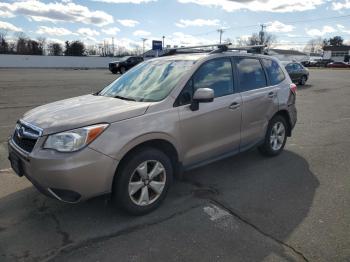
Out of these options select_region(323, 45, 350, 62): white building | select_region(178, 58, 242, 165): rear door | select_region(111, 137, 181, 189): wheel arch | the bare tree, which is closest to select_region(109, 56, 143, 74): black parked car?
select_region(178, 58, 242, 165): rear door

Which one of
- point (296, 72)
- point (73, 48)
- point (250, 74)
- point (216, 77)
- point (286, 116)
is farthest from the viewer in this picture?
point (73, 48)

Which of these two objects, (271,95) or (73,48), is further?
(73,48)

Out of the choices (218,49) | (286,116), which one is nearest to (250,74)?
(218,49)

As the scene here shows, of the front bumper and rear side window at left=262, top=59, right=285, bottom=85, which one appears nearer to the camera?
the front bumper

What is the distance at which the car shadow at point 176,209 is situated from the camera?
359cm

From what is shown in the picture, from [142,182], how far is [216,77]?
1815 mm

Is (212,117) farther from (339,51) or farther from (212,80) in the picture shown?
(339,51)

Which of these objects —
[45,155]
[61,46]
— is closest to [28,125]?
[45,155]

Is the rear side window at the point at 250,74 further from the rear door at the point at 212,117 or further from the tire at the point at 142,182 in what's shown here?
the tire at the point at 142,182

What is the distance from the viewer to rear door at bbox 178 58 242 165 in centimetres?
442

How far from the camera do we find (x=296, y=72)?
21.7 meters

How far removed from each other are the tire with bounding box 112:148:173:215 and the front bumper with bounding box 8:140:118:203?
169 mm

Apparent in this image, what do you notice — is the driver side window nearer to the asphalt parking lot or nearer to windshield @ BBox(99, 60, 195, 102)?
windshield @ BBox(99, 60, 195, 102)

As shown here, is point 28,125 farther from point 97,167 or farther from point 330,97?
point 330,97
